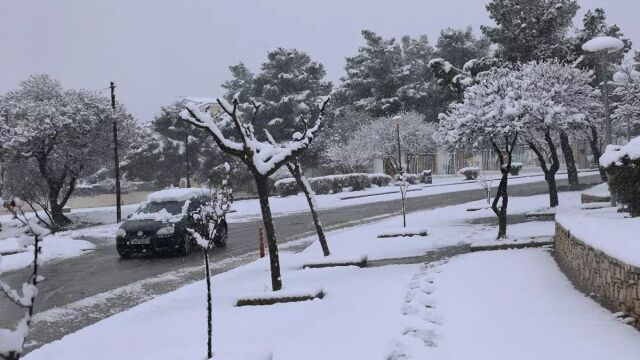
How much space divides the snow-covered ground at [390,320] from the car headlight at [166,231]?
15.6ft

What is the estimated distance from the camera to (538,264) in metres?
9.55

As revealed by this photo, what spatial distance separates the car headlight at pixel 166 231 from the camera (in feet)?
49.4

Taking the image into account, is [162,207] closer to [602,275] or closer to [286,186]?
[602,275]

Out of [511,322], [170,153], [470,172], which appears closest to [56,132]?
[170,153]

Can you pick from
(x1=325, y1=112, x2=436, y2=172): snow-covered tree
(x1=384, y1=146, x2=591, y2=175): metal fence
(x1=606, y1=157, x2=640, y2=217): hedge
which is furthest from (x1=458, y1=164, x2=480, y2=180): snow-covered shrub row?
(x1=606, y1=157, x2=640, y2=217): hedge

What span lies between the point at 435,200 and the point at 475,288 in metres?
20.7

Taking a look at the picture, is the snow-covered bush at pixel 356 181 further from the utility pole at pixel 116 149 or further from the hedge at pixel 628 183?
the hedge at pixel 628 183

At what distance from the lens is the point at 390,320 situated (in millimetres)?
6715

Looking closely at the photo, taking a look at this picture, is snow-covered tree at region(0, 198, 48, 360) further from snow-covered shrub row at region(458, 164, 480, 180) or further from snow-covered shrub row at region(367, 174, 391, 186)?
snow-covered shrub row at region(458, 164, 480, 180)

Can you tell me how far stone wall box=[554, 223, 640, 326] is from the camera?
5766 millimetres

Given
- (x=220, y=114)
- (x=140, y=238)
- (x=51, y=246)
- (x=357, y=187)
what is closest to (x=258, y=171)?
(x=140, y=238)

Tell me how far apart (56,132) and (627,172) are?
25.7m

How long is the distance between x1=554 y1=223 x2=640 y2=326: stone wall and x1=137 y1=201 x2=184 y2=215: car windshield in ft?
35.4

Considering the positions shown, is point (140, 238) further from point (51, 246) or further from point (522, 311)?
point (522, 311)
